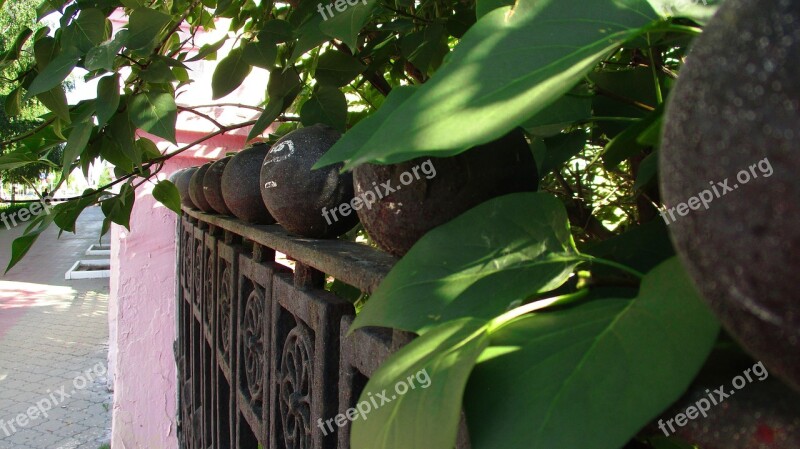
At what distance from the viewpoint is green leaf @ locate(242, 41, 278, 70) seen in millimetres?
917

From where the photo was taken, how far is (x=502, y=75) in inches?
10.5

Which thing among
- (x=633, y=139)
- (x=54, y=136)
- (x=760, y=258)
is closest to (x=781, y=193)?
(x=760, y=258)

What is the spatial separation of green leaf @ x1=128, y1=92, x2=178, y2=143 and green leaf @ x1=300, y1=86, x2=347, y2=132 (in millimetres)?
187

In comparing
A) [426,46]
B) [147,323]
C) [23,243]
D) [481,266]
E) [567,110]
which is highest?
[426,46]

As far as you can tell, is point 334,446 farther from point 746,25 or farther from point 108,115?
point 746,25

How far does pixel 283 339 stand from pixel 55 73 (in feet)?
1.55

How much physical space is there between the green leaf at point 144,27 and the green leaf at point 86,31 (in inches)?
2.1

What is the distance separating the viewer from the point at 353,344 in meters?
0.65

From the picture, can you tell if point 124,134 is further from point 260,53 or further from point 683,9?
point 683,9

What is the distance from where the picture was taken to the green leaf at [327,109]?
3.10 ft

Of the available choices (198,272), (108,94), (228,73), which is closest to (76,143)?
(108,94)

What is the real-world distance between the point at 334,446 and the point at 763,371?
21.8 inches

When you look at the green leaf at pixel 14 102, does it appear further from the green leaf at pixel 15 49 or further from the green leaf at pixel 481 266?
the green leaf at pixel 481 266

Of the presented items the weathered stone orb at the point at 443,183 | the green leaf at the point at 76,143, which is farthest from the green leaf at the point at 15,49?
the weathered stone orb at the point at 443,183
